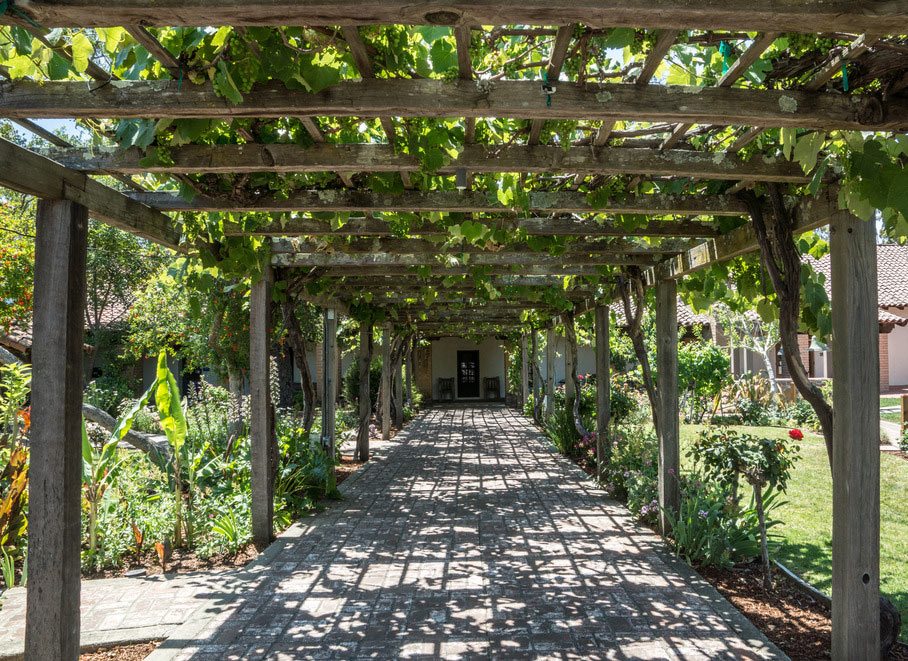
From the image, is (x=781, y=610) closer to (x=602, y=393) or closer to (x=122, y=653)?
(x=122, y=653)

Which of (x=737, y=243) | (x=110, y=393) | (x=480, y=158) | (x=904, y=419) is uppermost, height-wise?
(x=480, y=158)

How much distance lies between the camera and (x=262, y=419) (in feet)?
20.8

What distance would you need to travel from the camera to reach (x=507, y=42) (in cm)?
328

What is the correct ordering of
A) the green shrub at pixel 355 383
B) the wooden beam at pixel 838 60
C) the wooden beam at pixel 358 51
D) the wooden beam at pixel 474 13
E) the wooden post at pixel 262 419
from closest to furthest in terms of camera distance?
the wooden beam at pixel 474 13 < the wooden beam at pixel 358 51 < the wooden beam at pixel 838 60 < the wooden post at pixel 262 419 < the green shrub at pixel 355 383

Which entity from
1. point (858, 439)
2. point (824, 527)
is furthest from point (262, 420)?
point (824, 527)

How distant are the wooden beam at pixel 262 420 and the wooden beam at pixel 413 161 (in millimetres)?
2767

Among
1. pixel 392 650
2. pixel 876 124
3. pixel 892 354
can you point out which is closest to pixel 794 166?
pixel 876 124

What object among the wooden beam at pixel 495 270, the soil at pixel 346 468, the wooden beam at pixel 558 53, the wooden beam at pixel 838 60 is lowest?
the soil at pixel 346 468

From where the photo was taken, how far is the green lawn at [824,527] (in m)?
5.32

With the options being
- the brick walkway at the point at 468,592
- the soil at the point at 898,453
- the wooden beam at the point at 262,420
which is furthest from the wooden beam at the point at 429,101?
the soil at the point at 898,453

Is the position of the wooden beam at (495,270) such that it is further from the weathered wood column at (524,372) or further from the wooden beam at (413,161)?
the weathered wood column at (524,372)

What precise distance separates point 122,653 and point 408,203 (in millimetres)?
3152

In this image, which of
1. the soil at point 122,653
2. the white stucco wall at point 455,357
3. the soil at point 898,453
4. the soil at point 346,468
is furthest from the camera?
the white stucco wall at point 455,357

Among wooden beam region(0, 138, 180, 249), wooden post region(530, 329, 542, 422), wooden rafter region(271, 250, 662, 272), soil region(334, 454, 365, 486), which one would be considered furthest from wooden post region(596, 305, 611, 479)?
wooden post region(530, 329, 542, 422)
